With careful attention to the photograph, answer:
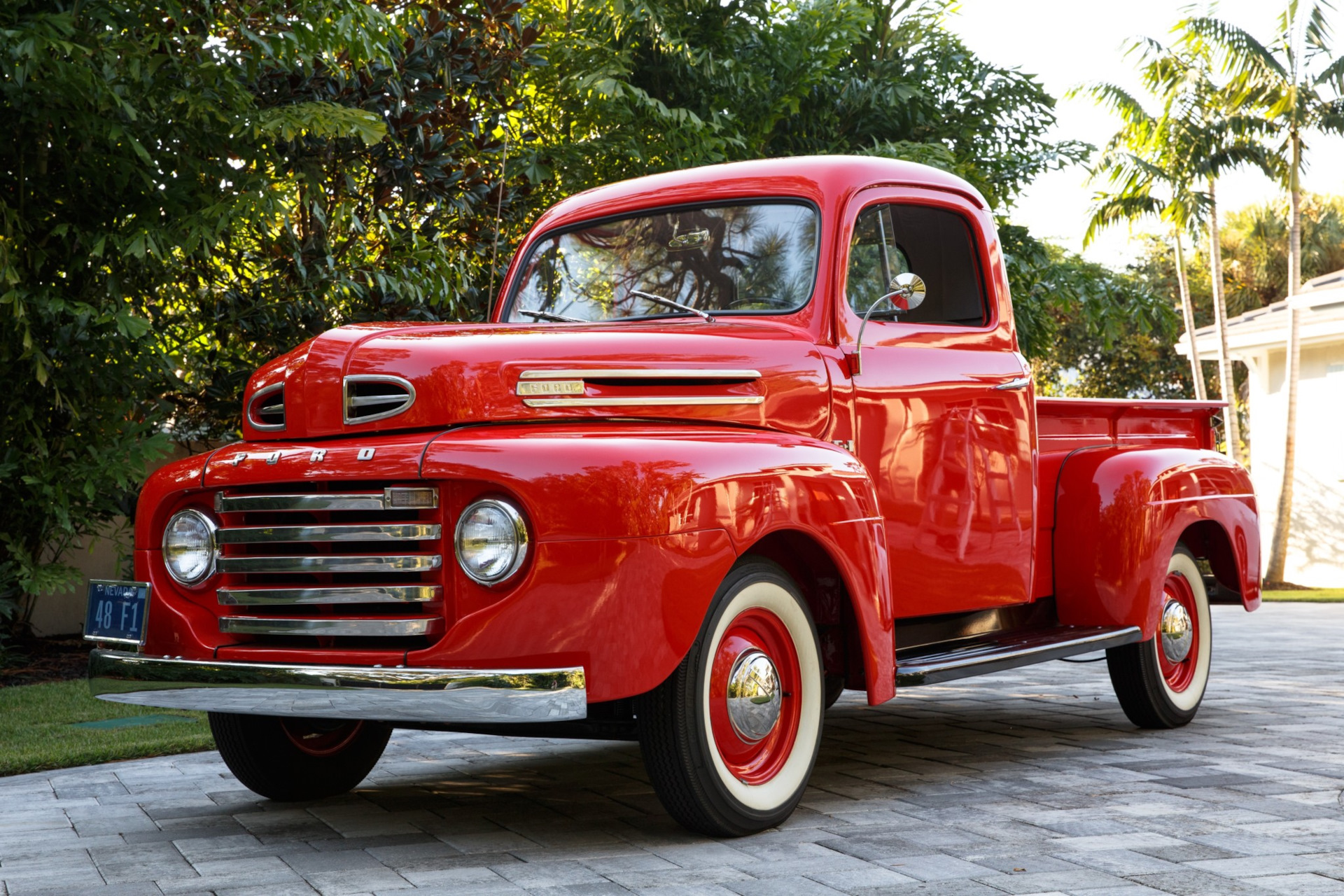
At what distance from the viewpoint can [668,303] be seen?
507cm

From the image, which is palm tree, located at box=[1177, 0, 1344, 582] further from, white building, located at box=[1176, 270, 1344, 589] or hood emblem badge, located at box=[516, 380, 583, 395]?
hood emblem badge, located at box=[516, 380, 583, 395]

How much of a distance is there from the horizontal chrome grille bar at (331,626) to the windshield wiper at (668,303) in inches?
64.7

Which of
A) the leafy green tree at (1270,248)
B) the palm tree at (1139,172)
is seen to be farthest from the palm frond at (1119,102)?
the leafy green tree at (1270,248)

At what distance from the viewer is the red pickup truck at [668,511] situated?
3.86 m

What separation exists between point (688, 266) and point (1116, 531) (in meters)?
2.20

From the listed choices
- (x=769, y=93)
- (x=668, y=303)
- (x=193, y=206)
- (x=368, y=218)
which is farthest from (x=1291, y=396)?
(x=668, y=303)

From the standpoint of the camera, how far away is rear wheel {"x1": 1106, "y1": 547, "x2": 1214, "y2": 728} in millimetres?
6348

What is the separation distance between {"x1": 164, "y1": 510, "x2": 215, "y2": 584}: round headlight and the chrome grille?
0.20ft

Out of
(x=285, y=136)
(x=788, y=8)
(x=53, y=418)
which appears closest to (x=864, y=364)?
(x=285, y=136)

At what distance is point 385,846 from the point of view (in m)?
4.31

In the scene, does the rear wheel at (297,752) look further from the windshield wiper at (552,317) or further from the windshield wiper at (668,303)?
the windshield wiper at (668,303)

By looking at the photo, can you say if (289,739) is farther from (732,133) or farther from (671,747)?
(732,133)

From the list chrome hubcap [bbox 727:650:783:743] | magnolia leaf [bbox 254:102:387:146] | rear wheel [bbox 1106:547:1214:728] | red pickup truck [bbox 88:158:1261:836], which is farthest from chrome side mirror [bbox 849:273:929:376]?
magnolia leaf [bbox 254:102:387:146]

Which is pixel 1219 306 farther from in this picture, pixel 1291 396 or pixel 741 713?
pixel 741 713
